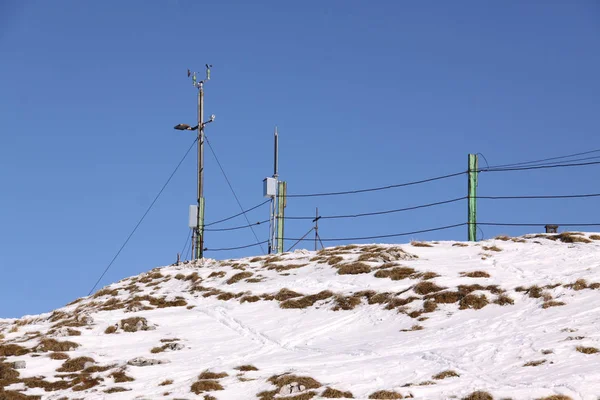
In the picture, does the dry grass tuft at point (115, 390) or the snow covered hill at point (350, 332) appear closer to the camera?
the snow covered hill at point (350, 332)

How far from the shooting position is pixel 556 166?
A: 35000 millimetres

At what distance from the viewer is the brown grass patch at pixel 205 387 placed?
65.8ft

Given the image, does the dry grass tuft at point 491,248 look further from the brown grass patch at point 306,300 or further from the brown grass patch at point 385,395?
the brown grass patch at point 385,395

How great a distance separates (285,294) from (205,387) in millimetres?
11168

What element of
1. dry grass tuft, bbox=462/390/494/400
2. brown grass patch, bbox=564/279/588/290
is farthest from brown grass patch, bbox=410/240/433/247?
dry grass tuft, bbox=462/390/494/400

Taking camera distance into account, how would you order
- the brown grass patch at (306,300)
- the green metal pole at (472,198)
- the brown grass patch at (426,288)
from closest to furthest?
the brown grass patch at (426,288)
the brown grass patch at (306,300)
the green metal pole at (472,198)

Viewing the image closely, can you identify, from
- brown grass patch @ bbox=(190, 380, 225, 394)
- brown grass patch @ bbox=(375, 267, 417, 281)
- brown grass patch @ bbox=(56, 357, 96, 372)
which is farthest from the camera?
brown grass patch @ bbox=(375, 267, 417, 281)

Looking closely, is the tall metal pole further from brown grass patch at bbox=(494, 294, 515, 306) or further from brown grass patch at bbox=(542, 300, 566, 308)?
brown grass patch at bbox=(542, 300, 566, 308)

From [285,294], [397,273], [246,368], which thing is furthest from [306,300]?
[246,368]

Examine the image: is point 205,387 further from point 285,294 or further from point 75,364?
point 285,294

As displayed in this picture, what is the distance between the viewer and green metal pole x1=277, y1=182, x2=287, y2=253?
44188 millimetres

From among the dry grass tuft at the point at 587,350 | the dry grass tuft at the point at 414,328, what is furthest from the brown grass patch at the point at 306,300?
the dry grass tuft at the point at 587,350

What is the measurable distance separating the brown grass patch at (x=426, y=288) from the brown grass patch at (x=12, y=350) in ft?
49.1

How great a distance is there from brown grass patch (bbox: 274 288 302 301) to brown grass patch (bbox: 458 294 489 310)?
778 cm
